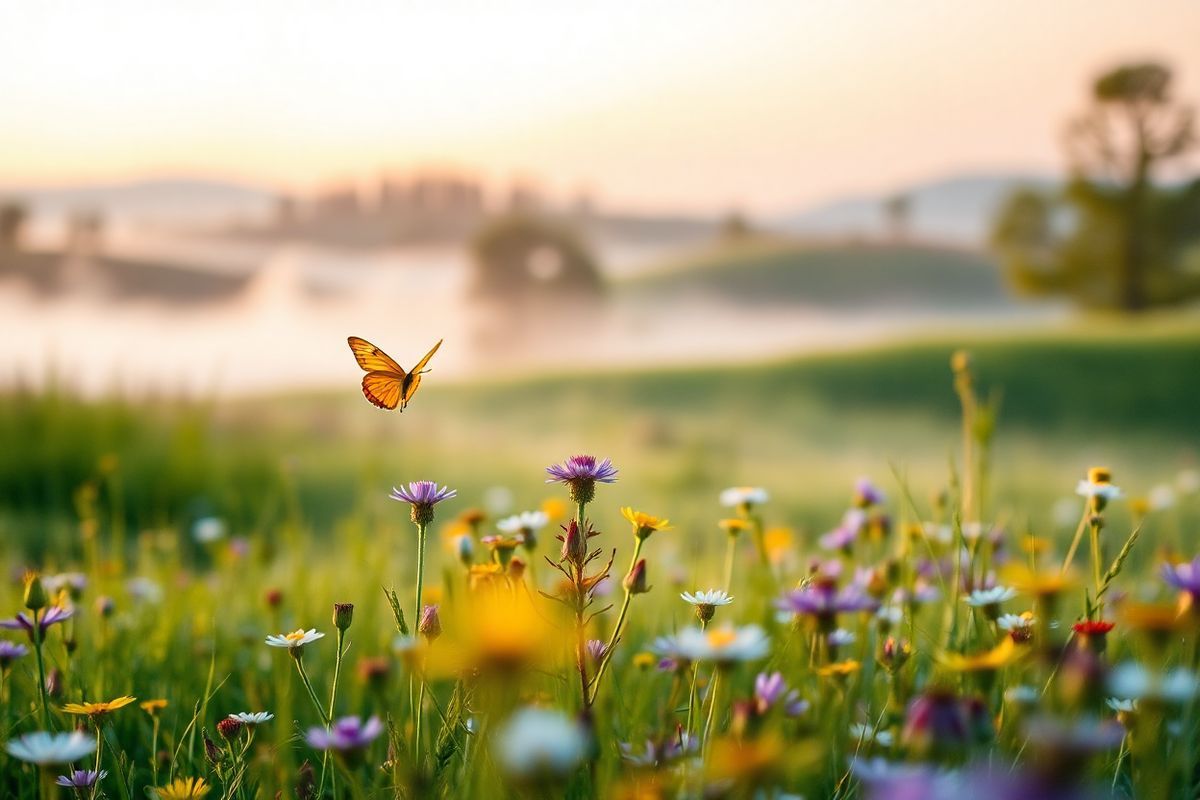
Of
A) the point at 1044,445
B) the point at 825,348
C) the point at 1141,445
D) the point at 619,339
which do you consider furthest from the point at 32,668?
the point at 619,339

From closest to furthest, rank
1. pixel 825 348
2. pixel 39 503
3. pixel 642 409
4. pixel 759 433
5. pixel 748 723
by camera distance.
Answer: pixel 748 723, pixel 39 503, pixel 759 433, pixel 642 409, pixel 825 348

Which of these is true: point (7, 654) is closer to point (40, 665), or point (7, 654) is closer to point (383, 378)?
point (40, 665)

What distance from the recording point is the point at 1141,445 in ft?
38.2

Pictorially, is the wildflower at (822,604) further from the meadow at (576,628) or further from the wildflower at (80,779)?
the wildflower at (80,779)

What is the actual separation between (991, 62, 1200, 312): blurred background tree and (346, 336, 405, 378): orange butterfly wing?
96.7ft

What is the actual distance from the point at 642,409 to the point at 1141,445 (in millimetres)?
6225

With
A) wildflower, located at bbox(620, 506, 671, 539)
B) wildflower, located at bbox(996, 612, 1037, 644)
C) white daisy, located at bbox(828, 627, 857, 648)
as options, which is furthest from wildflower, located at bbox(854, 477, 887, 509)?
wildflower, located at bbox(620, 506, 671, 539)

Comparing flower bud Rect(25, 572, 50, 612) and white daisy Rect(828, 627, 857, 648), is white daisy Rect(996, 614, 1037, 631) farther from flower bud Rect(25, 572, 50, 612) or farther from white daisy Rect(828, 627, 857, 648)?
flower bud Rect(25, 572, 50, 612)

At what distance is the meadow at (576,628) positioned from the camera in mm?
906

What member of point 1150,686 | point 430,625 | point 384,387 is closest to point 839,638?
point 430,625

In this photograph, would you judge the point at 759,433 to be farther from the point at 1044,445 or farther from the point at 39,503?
the point at 39,503

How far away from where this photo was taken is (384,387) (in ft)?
6.08

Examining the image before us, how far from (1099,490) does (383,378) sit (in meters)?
1.23

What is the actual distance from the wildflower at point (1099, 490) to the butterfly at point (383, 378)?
1106mm
